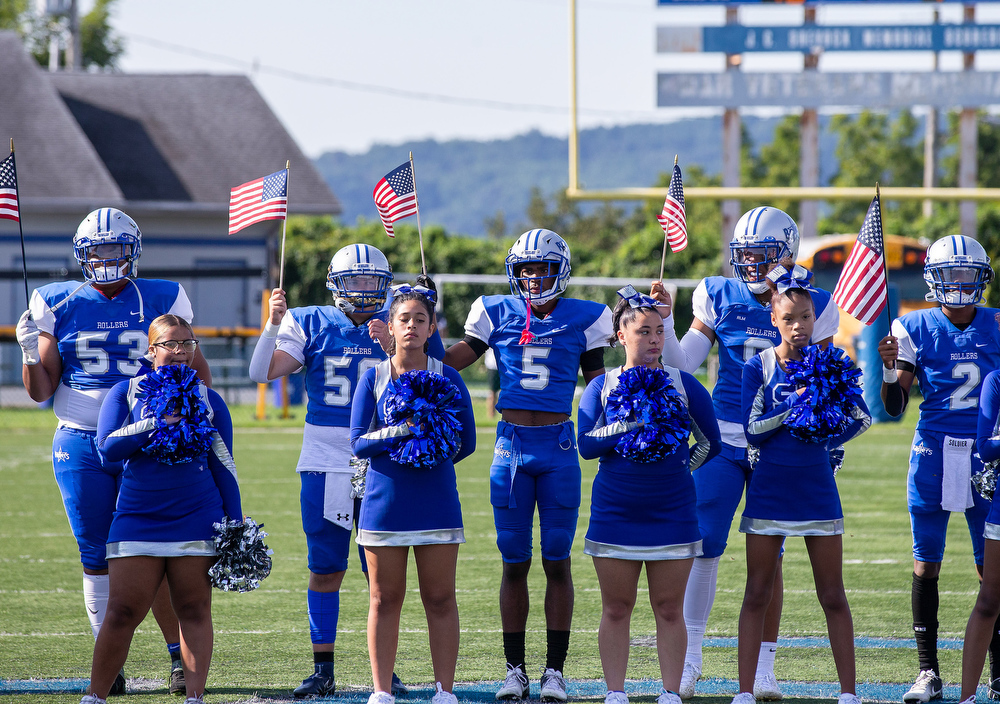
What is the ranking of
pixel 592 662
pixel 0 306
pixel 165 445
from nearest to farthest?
pixel 165 445
pixel 592 662
pixel 0 306

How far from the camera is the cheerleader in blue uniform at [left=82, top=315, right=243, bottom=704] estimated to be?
461cm

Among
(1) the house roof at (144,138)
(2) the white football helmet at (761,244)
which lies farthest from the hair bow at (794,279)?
(1) the house roof at (144,138)

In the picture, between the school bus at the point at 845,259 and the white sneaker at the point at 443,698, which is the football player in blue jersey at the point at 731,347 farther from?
the school bus at the point at 845,259

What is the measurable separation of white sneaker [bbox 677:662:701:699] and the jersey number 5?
200cm

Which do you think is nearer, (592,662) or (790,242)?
(790,242)

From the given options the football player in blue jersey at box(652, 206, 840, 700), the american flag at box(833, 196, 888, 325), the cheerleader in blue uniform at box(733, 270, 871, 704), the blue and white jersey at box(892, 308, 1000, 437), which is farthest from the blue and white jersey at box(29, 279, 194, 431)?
the blue and white jersey at box(892, 308, 1000, 437)

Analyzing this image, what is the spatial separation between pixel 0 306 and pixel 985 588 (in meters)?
24.1

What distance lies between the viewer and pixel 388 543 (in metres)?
4.75

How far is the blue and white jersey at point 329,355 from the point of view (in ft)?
18.5

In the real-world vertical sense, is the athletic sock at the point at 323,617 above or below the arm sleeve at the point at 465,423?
below

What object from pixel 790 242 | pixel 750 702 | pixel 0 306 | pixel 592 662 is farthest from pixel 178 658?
pixel 0 306

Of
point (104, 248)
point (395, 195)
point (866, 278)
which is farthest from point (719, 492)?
point (104, 248)

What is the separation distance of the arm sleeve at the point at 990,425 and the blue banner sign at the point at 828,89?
17.5 meters

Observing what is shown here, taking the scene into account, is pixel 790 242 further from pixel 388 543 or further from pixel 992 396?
pixel 388 543
